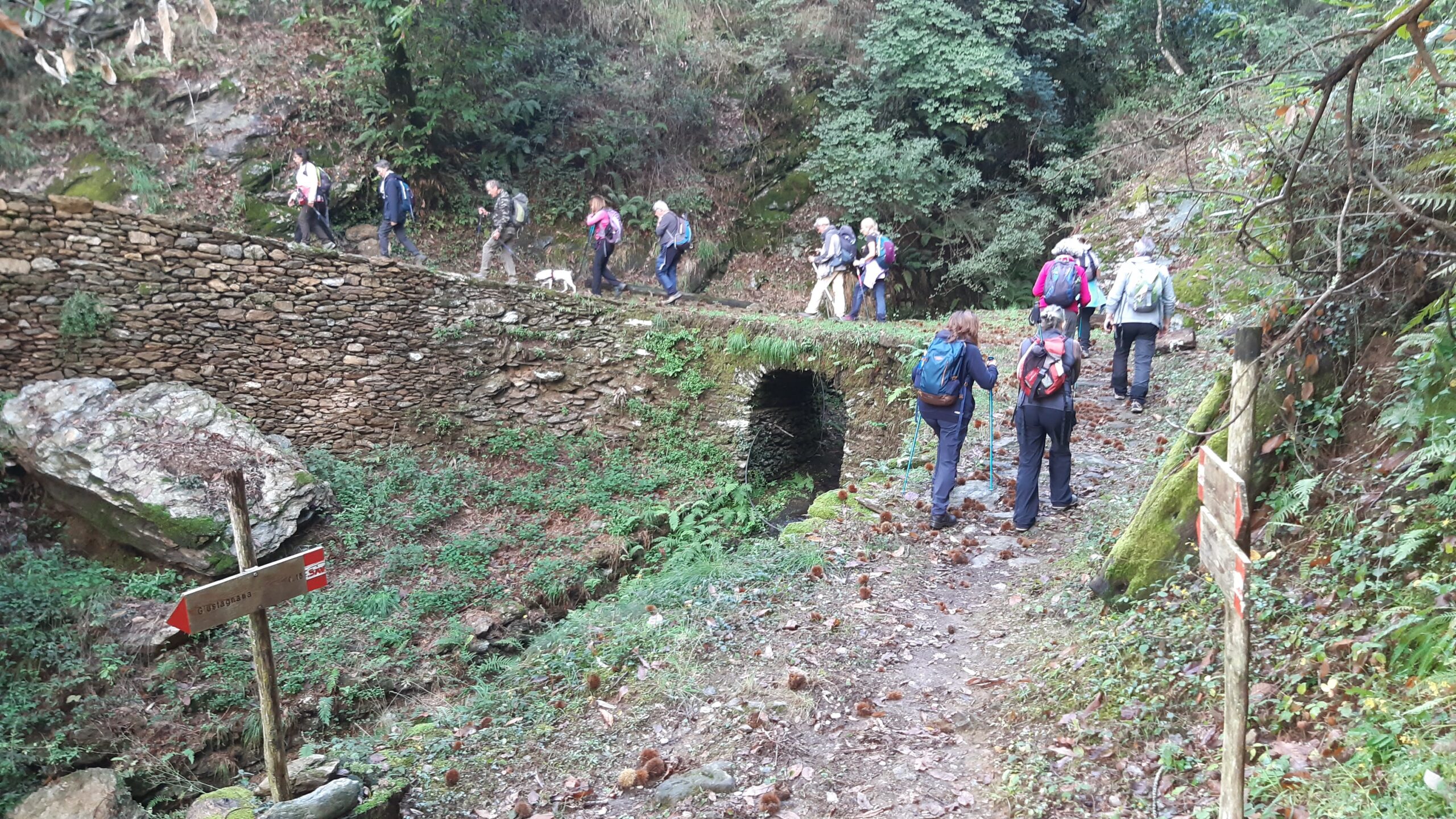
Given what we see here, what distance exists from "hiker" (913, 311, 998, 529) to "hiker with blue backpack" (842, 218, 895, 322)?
583 centimetres

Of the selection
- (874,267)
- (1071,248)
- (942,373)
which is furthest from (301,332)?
(1071,248)

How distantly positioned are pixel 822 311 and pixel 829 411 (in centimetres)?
178

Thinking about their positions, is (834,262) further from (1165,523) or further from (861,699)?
(861,699)

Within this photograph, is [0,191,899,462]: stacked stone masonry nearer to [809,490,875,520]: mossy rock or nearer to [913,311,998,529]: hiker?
[809,490,875,520]: mossy rock

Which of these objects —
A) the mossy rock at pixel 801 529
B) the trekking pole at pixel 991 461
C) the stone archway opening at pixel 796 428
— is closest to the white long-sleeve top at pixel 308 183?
the stone archway opening at pixel 796 428

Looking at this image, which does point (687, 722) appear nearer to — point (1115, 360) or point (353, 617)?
point (353, 617)

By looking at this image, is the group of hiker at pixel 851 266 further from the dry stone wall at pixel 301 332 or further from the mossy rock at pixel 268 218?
the mossy rock at pixel 268 218

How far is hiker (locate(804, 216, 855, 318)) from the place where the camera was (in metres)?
12.5

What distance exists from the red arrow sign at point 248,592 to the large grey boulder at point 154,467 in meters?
5.13

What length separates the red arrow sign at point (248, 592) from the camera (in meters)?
3.93

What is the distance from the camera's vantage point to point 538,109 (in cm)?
1664

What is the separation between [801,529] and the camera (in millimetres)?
7285

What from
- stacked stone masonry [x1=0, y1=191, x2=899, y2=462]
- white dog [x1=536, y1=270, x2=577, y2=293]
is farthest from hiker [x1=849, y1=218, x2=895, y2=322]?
white dog [x1=536, y1=270, x2=577, y2=293]

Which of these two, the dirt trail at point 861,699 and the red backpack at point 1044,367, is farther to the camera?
the red backpack at point 1044,367
